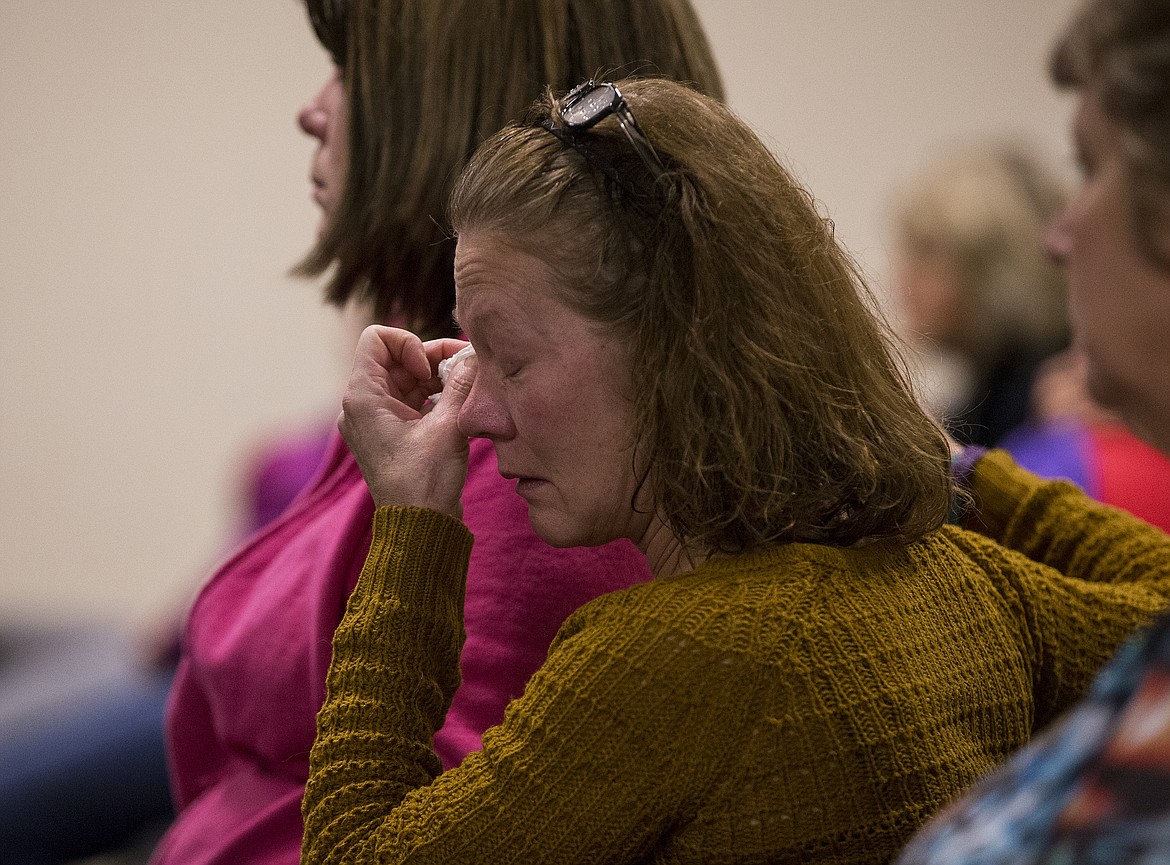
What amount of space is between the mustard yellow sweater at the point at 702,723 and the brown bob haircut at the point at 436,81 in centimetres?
38

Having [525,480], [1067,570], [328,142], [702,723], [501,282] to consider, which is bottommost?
[1067,570]

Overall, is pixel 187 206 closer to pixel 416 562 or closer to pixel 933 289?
pixel 933 289

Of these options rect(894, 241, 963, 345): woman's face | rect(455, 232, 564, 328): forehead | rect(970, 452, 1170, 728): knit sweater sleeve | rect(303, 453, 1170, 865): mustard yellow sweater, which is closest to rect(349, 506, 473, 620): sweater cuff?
rect(303, 453, 1170, 865): mustard yellow sweater

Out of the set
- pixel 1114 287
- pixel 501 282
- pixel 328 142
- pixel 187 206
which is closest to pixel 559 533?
pixel 501 282

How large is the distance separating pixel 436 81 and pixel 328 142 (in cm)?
17

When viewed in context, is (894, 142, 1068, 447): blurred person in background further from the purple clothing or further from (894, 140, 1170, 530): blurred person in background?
the purple clothing

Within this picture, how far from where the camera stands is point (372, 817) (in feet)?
2.85

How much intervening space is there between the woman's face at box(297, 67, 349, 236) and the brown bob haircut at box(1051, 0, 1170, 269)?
76 centimetres

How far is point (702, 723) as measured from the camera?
2.63 ft

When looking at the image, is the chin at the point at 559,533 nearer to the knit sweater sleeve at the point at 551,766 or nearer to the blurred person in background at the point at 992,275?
the knit sweater sleeve at the point at 551,766

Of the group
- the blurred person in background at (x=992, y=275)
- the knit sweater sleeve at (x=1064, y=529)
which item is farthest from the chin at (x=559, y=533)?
the blurred person in background at (x=992, y=275)

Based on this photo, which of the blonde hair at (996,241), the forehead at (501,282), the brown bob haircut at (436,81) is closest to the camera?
the forehead at (501,282)

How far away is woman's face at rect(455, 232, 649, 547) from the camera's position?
0.91 meters

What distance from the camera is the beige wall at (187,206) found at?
11.7 feet
